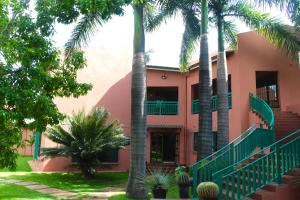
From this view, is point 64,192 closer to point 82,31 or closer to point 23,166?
point 82,31

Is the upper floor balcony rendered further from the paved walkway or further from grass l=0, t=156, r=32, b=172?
the paved walkway

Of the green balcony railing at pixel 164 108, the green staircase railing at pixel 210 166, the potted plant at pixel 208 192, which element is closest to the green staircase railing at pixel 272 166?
the potted plant at pixel 208 192

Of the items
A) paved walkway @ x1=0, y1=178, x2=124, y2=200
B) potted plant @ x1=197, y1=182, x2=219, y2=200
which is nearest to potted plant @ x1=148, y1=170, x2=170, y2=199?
paved walkway @ x1=0, y1=178, x2=124, y2=200

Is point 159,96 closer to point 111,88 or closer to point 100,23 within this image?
point 111,88

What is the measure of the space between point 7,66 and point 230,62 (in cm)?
1408

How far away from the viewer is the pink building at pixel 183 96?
57.5ft

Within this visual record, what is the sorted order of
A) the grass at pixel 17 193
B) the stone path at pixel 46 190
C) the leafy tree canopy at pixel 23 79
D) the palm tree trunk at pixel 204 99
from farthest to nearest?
the palm tree trunk at pixel 204 99 < the stone path at pixel 46 190 < the grass at pixel 17 193 < the leafy tree canopy at pixel 23 79

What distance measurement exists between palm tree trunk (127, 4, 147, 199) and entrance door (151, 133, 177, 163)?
11331 millimetres

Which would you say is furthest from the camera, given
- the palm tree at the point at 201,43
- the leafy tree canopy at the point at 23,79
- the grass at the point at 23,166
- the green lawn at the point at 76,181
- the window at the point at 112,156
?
the window at the point at 112,156

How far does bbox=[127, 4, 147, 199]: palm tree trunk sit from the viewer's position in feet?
38.2

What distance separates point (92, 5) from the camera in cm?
710

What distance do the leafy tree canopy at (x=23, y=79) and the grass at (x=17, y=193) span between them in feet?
18.8

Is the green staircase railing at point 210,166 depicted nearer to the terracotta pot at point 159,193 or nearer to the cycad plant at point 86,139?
the terracotta pot at point 159,193

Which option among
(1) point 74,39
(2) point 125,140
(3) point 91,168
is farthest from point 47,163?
(1) point 74,39
